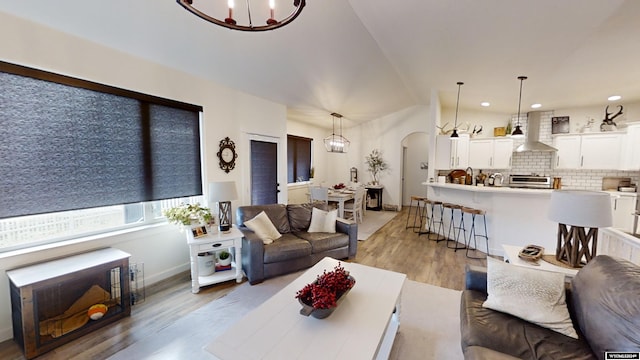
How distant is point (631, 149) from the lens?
4.84 meters

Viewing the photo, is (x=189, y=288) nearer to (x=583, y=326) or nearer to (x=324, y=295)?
(x=324, y=295)

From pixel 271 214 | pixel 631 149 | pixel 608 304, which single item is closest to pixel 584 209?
pixel 608 304

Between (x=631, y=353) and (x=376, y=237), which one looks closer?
(x=631, y=353)

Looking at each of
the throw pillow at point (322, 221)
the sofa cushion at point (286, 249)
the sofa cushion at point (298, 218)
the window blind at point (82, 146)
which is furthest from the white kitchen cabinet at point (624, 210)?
the window blind at point (82, 146)

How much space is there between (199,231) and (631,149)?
25.3 ft

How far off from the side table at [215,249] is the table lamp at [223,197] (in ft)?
0.46

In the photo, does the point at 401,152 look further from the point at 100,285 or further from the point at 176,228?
the point at 100,285

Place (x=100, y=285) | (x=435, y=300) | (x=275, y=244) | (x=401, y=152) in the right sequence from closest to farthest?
(x=100, y=285) < (x=435, y=300) < (x=275, y=244) < (x=401, y=152)

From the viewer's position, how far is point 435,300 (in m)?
2.85

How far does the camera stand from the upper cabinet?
16.7ft

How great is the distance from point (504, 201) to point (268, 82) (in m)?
4.32

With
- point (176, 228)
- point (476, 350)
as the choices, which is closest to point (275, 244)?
point (176, 228)

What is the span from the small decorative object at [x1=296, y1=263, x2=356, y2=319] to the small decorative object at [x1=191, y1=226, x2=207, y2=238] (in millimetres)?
1839

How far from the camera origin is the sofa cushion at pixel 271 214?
373cm
